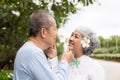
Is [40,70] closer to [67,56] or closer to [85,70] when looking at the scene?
[67,56]

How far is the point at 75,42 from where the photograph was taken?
4246 millimetres

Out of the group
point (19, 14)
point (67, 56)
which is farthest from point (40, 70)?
point (19, 14)

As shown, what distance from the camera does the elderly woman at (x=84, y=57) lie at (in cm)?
427

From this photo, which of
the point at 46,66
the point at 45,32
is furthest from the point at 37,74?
the point at 45,32

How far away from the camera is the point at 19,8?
8977 mm

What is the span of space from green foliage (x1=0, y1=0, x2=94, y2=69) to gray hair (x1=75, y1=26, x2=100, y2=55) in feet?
10.2

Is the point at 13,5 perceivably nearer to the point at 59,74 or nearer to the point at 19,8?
the point at 19,8

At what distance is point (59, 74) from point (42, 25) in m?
0.37

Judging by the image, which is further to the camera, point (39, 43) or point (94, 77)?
point (94, 77)

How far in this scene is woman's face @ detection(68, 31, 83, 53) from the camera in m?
4.21

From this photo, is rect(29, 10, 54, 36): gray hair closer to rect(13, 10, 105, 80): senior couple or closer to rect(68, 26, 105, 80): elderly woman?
rect(13, 10, 105, 80): senior couple

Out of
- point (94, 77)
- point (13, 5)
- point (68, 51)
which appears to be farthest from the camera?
point (13, 5)

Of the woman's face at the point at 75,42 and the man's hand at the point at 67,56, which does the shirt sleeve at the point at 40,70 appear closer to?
the man's hand at the point at 67,56

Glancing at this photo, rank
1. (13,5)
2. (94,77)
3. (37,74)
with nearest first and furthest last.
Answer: (37,74)
(94,77)
(13,5)
